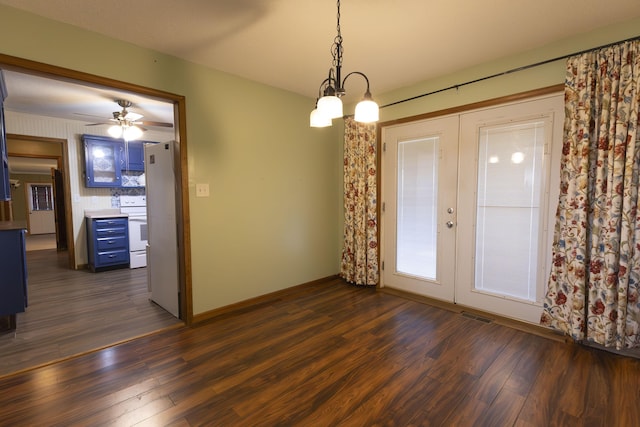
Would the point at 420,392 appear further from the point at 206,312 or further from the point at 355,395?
the point at 206,312

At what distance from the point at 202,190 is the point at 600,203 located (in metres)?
3.42

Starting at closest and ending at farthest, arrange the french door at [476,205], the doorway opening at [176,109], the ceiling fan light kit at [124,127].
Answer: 1. the doorway opening at [176,109]
2. the french door at [476,205]
3. the ceiling fan light kit at [124,127]

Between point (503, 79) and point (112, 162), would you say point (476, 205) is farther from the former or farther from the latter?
point (112, 162)

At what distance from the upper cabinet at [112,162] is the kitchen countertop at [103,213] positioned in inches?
18.0

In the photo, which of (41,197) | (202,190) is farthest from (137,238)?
(41,197)

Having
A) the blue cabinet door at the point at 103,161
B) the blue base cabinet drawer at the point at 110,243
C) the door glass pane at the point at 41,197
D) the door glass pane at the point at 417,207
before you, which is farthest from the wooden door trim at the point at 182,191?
the door glass pane at the point at 41,197

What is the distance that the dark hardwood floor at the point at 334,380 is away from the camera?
1619 mm

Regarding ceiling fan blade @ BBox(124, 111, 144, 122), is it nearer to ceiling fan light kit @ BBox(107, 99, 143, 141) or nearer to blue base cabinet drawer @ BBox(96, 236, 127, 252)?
ceiling fan light kit @ BBox(107, 99, 143, 141)

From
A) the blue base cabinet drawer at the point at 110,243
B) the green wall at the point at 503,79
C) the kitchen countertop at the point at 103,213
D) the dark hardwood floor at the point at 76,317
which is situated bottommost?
the dark hardwood floor at the point at 76,317

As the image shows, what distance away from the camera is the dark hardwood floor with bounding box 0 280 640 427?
5.31 ft

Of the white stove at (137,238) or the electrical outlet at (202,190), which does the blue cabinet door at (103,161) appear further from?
the electrical outlet at (202,190)

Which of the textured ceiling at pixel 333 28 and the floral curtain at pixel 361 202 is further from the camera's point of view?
the floral curtain at pixel 361 202

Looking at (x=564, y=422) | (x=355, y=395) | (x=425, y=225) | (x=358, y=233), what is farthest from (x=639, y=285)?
(x=358, y=233)

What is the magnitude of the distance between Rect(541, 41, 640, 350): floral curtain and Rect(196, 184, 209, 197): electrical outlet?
3200 millimetres
